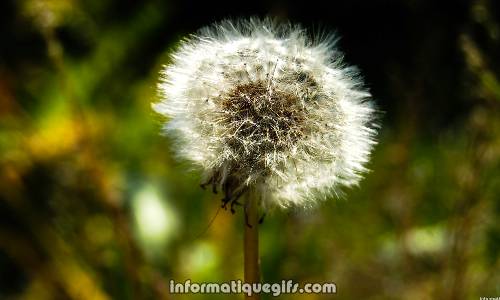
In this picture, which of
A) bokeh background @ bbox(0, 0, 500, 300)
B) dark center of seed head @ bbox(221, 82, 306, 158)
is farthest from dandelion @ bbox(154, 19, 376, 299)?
bokeh background @ bbox(0, 0, 500, 300)

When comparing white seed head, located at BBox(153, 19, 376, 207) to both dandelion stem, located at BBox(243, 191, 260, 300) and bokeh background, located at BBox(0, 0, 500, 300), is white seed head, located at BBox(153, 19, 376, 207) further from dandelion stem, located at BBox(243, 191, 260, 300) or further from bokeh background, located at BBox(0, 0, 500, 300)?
bokeh background, located at BBox(0, 0, 500, 300)

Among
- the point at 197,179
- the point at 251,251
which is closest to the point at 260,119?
the point at 251,251

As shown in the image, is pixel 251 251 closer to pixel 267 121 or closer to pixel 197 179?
pixel 267 121

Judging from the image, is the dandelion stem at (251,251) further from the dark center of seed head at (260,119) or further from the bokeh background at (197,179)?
the bokeh background at (197,179)

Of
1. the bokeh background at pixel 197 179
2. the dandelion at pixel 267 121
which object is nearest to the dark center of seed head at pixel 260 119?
the dandelion at pixel 267 121

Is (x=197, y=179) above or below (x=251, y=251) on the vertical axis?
above

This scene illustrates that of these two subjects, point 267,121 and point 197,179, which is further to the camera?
point 197,179

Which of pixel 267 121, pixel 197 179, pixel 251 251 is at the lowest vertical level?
pixel 251 251
